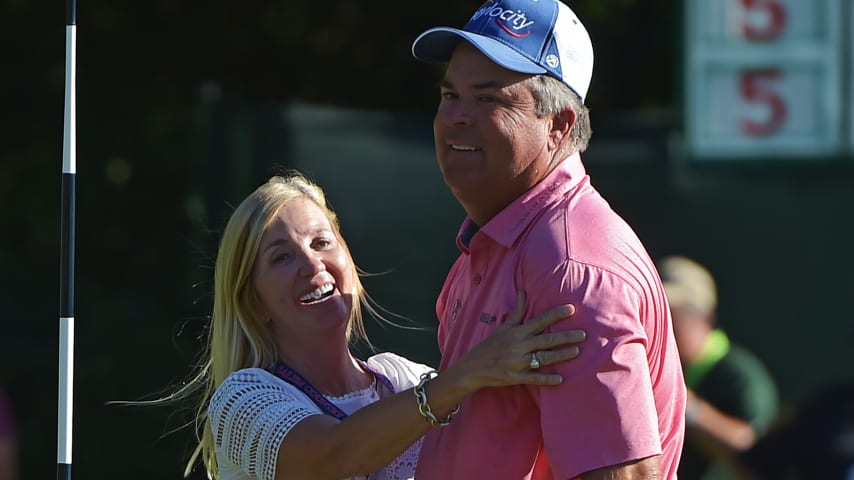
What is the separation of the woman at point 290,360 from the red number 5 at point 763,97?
14.1 feet

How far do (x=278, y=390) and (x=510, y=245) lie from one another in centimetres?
69

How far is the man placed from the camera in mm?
2252

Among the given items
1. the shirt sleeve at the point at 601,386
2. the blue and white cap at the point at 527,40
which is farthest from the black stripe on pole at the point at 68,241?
the shirt sleeve at the point at 601,386

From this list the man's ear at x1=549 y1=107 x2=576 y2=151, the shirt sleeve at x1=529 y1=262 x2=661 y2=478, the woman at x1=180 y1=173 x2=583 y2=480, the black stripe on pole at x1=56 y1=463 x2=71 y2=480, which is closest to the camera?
the shirt sleeve at x1=529 y1=262 x2=661 y2=478

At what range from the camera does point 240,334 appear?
3080mm

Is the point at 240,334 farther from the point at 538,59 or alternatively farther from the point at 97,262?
the point at 97,262

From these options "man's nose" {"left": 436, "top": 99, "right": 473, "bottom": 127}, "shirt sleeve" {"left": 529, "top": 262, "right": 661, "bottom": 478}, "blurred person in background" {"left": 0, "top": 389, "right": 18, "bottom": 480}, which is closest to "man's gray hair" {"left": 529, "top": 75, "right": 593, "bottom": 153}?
"man's nose" {"left": 436, "top": 99, "right": 473, "bottom": 127}

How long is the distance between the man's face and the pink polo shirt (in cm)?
5

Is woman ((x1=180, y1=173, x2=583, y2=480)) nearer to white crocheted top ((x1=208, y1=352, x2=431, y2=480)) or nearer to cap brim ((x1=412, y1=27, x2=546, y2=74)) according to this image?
white crocheted top ((x1=208, y1=352, x2=431, y2=480))

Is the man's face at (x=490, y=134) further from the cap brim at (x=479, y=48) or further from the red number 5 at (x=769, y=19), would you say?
the red number 5 at (x=769, y=19)

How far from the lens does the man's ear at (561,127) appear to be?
8.33 ft

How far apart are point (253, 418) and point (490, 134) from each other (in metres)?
0.76

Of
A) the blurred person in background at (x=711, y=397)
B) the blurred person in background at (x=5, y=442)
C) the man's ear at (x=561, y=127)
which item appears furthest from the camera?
the blurred person in background at (x=5, y=442)

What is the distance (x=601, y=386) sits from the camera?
2.24 meters
